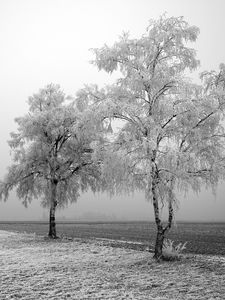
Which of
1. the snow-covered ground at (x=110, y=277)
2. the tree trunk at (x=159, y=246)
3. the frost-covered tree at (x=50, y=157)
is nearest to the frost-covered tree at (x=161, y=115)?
the tree trunk at (x=159, y=246)

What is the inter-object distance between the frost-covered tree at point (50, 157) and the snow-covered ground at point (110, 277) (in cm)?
1252

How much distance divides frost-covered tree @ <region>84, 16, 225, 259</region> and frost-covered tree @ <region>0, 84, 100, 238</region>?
1148cm

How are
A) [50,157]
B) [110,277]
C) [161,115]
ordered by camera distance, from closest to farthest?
[110,277] → [161,115] → [50,157]

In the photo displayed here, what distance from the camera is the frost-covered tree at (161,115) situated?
47.9ft

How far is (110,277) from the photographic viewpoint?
12273 mm

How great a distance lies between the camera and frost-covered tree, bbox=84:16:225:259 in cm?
1459

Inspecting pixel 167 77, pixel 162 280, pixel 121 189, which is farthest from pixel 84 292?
pixel 167 77

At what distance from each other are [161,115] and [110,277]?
25.0 ft

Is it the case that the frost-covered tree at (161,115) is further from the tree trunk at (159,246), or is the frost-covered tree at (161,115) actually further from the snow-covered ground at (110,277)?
the snow-covered ground at (110,277)

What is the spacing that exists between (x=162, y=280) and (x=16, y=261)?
8304 mm

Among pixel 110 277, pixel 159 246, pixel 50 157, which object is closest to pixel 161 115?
pixel 159 246

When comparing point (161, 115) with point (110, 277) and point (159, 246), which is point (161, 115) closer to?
point (159, 246)

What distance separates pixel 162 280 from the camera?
11.4 m

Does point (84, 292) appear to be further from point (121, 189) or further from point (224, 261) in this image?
point (224, 261)
